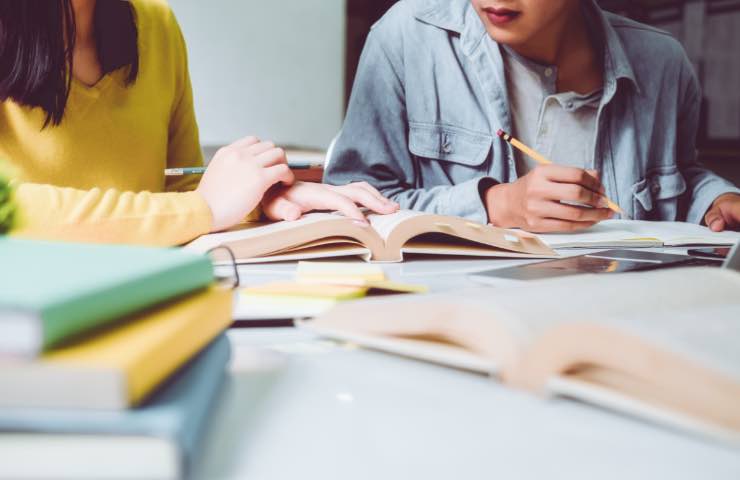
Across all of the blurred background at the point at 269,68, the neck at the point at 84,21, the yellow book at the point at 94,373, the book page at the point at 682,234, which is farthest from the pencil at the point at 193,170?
the blurred background at the point at 269,68

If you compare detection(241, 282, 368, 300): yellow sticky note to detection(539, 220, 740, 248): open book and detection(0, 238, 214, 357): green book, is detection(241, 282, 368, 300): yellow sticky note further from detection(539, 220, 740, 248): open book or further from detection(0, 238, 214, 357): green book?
detection(539, 220, 740, 248): open book

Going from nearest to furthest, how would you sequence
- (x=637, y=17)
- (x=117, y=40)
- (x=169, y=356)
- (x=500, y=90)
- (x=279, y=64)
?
1. (x=169, y=356)
2. (x=117, y=40)
3. (x=500, y=90)
4. (x=279, y=64)
5. (x=637, y=17)

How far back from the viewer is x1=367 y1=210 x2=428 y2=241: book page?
0.81m

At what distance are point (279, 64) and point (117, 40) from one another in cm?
163

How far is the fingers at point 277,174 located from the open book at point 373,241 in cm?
8

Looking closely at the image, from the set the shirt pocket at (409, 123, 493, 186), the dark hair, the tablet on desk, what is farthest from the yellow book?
the shirt pocket at (409, 123, 493, 186)

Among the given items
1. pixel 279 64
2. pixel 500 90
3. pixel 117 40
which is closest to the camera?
pixel 117 40

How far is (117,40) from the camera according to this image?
117cm

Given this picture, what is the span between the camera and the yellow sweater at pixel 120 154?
0.80 m

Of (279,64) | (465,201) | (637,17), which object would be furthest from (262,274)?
(637,17)

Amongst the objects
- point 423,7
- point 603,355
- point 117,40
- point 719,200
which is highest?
point 423,7

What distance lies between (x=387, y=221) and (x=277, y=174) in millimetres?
178

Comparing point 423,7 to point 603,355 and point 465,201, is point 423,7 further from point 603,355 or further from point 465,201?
point 603,355

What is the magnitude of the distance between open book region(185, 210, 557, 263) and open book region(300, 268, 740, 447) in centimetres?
33
